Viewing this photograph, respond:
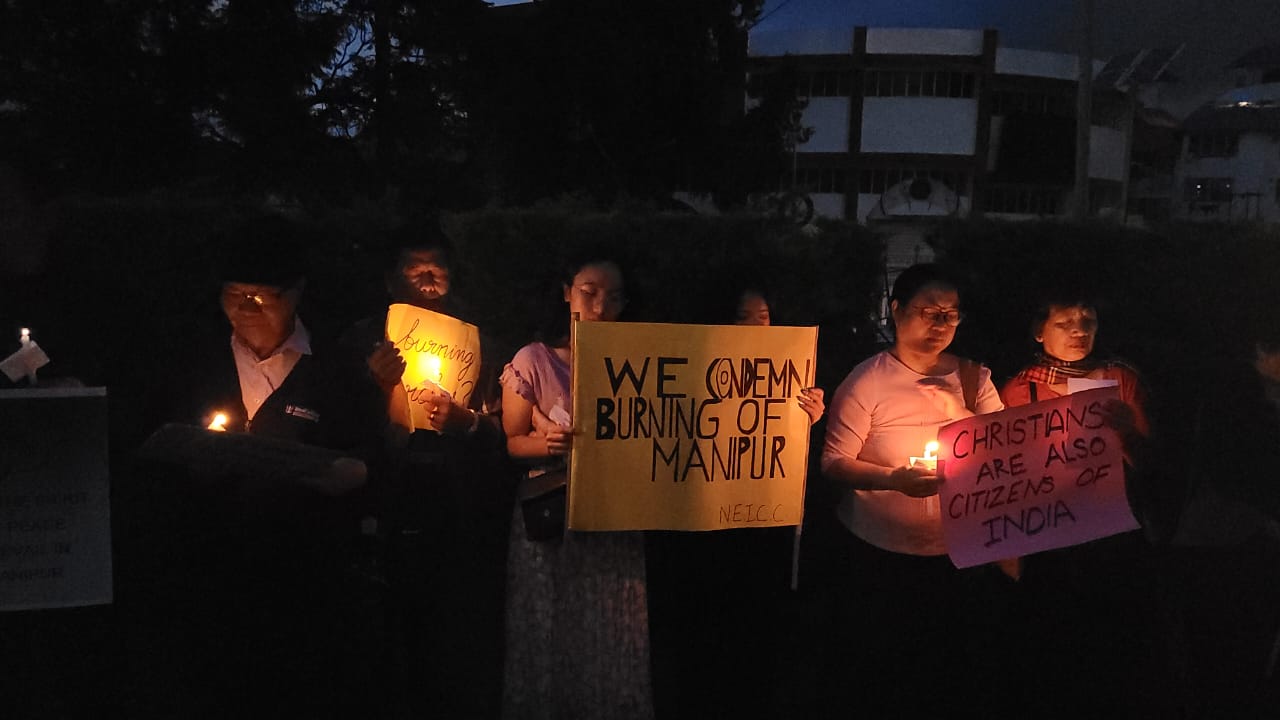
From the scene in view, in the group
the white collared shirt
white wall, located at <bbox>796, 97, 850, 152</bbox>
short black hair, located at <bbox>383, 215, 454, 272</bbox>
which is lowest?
the white collared shirt

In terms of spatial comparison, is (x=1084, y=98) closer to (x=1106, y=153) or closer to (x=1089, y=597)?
(x=1089, y=597)

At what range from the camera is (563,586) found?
10.6ft

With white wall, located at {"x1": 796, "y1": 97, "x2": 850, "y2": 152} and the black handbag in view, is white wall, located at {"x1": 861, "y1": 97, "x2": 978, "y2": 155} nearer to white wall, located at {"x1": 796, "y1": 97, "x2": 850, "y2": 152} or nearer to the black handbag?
white wall, located at {"x1": 796, "y1": 97, "x2": 850, "y2": 152}

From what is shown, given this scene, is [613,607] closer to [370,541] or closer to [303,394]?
[303,394]

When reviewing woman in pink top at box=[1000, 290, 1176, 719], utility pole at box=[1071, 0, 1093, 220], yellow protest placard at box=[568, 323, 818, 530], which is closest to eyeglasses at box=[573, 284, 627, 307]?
yellow protest placard at box=[568, 323, 818, 530]

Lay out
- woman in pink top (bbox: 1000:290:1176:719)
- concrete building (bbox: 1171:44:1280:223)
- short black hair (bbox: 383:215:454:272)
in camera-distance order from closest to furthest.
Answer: woman in pink top (bbox: 1000:290:1176:719) < short black hair (bbox: 383:215:454:272) < concrete building (bbox: 1171:44:1280:223)

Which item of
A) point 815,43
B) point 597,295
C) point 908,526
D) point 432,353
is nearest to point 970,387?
point 908,526

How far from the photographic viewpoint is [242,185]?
18.3m

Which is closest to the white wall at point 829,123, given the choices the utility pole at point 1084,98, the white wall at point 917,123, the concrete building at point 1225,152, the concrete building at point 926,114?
the concrete building at point 926,114

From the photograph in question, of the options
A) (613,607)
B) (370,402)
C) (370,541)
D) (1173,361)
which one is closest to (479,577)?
(370,541)

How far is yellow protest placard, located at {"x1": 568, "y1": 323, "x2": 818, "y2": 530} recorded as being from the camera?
3.08 m

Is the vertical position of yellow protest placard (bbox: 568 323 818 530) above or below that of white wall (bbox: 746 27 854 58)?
below

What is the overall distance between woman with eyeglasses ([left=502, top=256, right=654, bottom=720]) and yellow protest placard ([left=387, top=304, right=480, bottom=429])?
1.01 feet

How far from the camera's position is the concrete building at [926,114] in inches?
1364
